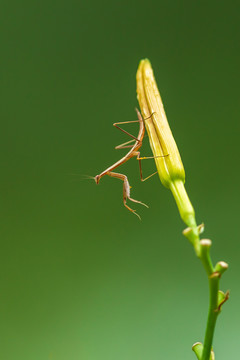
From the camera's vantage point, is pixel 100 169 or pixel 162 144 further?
pixel 100 169

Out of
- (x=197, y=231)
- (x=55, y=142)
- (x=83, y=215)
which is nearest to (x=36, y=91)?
(x=55, y=142)

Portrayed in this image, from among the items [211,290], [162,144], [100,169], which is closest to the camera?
[211,290]

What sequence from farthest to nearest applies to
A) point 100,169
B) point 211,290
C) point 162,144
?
point 100,169 → point 162,144 → point 211,290

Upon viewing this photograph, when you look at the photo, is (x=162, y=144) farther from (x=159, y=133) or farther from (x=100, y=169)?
(x=100, y=169)

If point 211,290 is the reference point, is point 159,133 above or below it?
above

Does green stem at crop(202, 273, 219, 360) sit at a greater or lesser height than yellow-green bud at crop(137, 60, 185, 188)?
lesser

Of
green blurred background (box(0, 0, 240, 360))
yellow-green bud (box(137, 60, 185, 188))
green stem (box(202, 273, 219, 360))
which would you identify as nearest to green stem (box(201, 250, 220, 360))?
green stem (box(202, 273, 219, 360))

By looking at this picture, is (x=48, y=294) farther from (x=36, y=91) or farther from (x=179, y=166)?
(x=179, y=166)

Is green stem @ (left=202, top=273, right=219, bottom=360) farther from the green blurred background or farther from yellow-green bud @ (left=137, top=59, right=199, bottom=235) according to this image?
the green blurred background

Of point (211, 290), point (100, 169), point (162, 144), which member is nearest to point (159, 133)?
point (162, 144)
